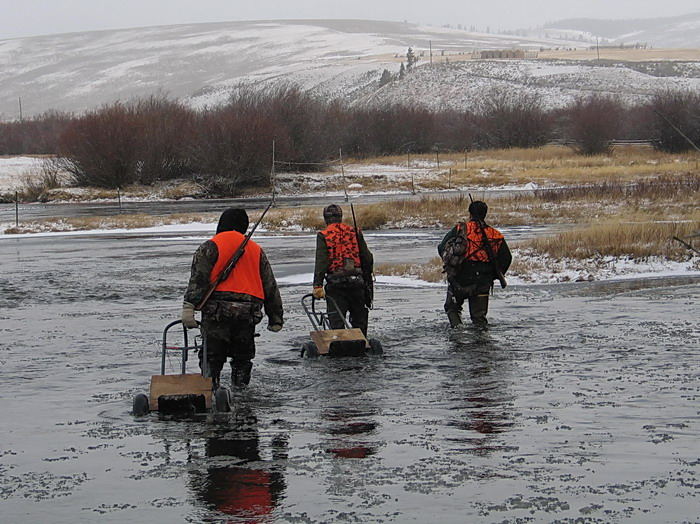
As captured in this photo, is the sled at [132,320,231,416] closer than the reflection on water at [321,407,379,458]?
No

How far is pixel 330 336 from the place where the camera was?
1151cm

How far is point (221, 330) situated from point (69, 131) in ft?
191

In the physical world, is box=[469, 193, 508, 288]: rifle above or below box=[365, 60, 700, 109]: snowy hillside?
below

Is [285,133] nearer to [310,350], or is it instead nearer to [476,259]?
[476,259]

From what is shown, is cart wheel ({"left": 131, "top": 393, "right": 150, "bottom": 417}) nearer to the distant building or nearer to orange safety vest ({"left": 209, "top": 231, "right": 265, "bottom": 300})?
orange safety vest ({"left": 209, "top": 231, "right": 265, "bottom": 300})

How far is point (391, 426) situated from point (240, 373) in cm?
191

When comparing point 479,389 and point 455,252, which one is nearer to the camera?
point 479,389

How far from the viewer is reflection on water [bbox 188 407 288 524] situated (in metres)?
6.69

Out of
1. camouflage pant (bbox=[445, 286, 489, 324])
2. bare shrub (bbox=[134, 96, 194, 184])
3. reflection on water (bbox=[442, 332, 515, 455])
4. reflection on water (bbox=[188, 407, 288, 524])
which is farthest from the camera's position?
bare shrub (bbox=[134, 96, 194, 184])

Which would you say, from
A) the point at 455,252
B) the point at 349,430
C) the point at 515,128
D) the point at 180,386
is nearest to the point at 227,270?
the point at 180,386

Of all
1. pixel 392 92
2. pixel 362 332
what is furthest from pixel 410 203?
pixel 392 92

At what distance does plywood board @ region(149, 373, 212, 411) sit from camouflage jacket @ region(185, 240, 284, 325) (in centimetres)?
62

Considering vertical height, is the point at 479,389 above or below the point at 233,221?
below

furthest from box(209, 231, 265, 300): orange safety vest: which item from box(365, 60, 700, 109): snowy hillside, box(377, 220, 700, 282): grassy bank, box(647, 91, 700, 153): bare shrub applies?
box(365, 60, 700, 109): snowy hillside
